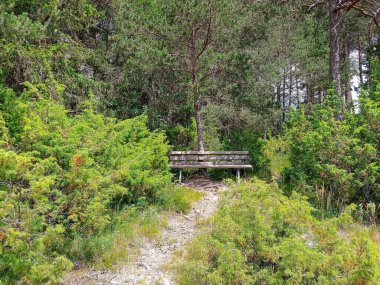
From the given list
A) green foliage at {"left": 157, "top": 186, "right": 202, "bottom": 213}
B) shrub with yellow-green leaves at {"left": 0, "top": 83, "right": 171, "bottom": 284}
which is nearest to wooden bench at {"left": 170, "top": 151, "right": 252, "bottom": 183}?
green foliage at {"left": 157, "top": 186, "right": 202, "bottom": 213}

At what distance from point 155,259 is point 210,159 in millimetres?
5126

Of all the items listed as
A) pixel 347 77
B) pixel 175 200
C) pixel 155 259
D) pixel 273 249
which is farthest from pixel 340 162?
pixel 347 77

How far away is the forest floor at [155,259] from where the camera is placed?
3.79 meters

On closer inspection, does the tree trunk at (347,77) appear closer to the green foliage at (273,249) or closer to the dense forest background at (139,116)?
the dense forest background at (139,116)

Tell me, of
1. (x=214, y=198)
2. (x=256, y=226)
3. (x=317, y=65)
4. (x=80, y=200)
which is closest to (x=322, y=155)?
(x=214, y=198)

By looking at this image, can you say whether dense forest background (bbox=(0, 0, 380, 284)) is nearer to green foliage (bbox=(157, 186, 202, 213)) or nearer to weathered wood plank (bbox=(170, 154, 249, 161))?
green foliage (bbox=(157, 186, 202, 213))

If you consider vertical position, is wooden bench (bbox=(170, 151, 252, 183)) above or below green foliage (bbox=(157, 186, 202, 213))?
above

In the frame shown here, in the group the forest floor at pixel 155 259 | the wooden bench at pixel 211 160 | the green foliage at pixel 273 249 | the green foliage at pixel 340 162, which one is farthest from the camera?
the wooden bench at pixel 211 160

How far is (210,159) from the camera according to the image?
9.34 metres

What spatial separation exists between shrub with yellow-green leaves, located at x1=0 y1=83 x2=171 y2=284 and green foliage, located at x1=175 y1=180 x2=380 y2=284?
1455 millimetres

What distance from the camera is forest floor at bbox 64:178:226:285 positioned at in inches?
149

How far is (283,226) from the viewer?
375 centimetres

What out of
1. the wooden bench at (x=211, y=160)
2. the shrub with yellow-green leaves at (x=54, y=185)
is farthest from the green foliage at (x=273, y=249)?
the wooden bench at (x=211, y=160)

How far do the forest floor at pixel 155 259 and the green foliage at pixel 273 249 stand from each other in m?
0.33
